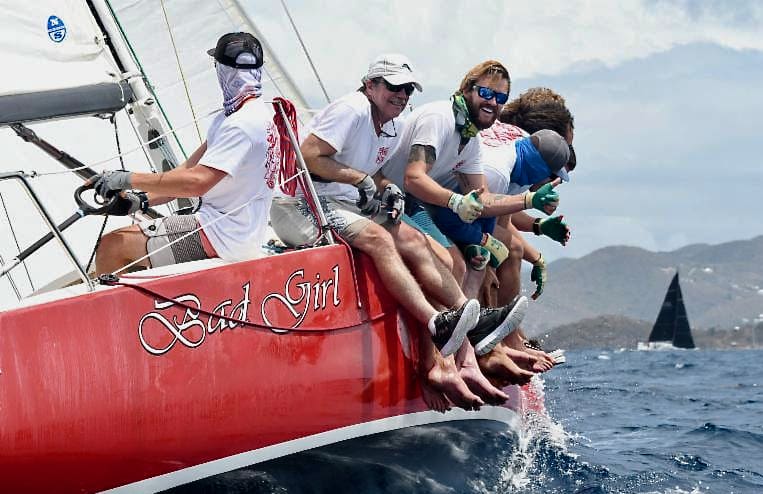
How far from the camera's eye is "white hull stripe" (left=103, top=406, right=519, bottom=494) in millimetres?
4928

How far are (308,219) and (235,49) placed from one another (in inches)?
40.1

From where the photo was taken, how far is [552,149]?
6.82m

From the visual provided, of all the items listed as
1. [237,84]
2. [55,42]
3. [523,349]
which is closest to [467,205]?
[237,84]

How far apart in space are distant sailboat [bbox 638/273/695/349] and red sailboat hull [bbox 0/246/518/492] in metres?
75.6

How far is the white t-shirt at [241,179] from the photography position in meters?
5.17

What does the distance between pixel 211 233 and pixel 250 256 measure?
0.68 feet

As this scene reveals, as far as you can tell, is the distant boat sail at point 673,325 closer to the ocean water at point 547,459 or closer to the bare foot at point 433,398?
the ocean water at point 547,459

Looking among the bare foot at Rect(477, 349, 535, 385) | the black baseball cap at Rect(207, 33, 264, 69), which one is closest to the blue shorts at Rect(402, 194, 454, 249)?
the bare foot at Rect(477, 349, 535, 385)

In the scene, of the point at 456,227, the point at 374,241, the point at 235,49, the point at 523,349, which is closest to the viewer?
the point at 235,49

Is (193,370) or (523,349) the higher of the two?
(193,370)

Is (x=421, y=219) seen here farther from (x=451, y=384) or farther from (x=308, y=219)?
(x=451, y=384)

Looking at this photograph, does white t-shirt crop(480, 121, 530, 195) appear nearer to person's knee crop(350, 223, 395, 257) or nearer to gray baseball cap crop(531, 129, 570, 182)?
gray baseball cap crop(531, 129, 570, 182)

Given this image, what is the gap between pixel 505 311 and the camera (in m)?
6.10

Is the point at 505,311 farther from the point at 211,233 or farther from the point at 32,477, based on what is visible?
the point at 32,477
